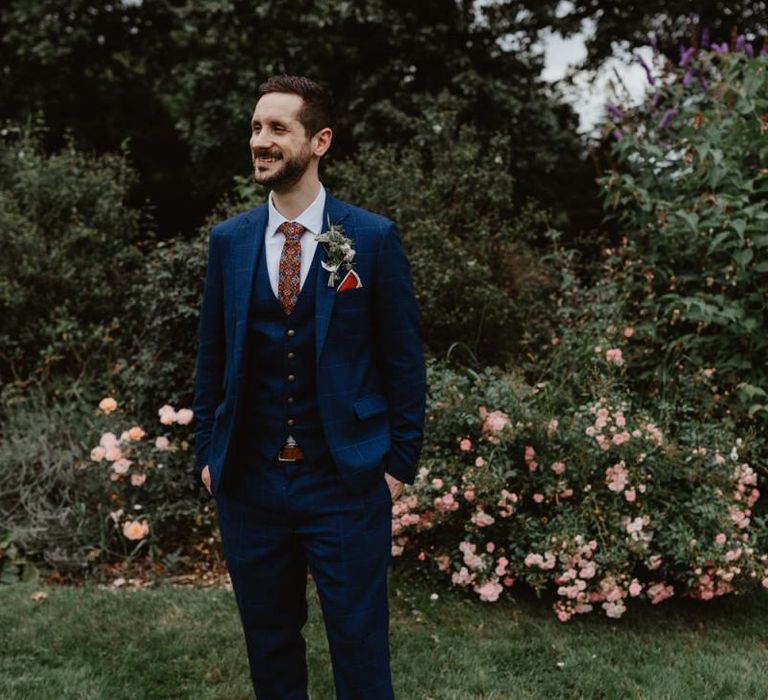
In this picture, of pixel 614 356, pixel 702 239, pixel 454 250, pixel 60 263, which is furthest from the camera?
pixel 60 263

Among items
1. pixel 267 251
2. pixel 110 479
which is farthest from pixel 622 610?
pixel 110 479

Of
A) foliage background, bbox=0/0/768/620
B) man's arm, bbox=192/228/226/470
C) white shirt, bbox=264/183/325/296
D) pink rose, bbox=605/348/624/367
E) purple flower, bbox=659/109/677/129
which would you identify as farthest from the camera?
purple flower, bbox=659/109/677/129

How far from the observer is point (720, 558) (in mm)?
3645

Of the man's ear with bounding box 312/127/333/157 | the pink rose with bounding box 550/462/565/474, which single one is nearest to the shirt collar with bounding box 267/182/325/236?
the man's ear with bounding box 312/127/333/157

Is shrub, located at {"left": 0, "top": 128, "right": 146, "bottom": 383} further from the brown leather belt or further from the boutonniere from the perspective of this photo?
the boutonniere

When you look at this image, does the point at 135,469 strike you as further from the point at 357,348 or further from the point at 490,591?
the point at 357,348

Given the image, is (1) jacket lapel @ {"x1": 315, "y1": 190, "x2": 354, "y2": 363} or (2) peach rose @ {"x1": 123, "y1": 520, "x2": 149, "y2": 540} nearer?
(1) jacket lapel @ {"x1": 315, "y1": 190, "x2": 354, "y2": 363}

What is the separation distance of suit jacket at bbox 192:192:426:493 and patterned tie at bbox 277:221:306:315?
72 mm

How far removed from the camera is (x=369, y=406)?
7.45ft

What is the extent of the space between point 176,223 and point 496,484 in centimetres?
845

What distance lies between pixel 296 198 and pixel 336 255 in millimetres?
213

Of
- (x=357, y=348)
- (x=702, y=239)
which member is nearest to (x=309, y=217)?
(x=357, y=348)

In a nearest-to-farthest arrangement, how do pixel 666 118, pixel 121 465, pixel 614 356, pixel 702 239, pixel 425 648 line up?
pixel 425 648
pixel 614 356
pixel 121 465
pixel 702 239
pixel 666 118

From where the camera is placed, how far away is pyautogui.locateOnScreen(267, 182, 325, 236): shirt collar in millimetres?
2268
